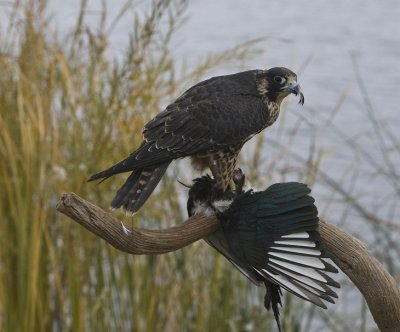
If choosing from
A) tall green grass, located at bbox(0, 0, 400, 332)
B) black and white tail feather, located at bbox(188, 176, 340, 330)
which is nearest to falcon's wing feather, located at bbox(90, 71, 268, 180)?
black and white tail feather, located at bbox(188, 176, 340, 330)

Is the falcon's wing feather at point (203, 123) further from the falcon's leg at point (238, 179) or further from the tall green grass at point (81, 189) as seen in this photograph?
the tall green grass at point (81, 189)

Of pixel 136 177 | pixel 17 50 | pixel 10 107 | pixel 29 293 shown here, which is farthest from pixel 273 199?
pixel 17 50

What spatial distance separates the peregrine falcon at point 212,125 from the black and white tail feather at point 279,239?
0.12 metres

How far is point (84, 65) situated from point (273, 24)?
239 inches

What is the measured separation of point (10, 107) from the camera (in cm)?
334

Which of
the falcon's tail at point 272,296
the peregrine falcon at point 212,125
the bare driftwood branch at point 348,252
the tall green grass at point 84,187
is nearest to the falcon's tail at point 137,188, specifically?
the peregrine falcon at point 212,125

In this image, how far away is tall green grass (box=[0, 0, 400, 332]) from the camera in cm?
309

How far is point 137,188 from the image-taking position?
2225 millimetres

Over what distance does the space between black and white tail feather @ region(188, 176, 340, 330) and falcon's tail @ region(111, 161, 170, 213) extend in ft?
0.43

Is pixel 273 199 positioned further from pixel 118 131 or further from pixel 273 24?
pixel 273 24

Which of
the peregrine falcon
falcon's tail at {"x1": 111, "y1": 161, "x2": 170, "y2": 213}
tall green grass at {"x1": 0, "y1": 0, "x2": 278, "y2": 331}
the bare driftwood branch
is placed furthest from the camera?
tall green grass at {"x1": 0, "y1": 0, "x2": 278, "y2": 331}

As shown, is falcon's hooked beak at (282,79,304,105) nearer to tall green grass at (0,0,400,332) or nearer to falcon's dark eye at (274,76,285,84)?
falcon's dark eye at (274,76,285,84)

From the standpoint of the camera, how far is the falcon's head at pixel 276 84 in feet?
8.20

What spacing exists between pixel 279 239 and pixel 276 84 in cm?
53
